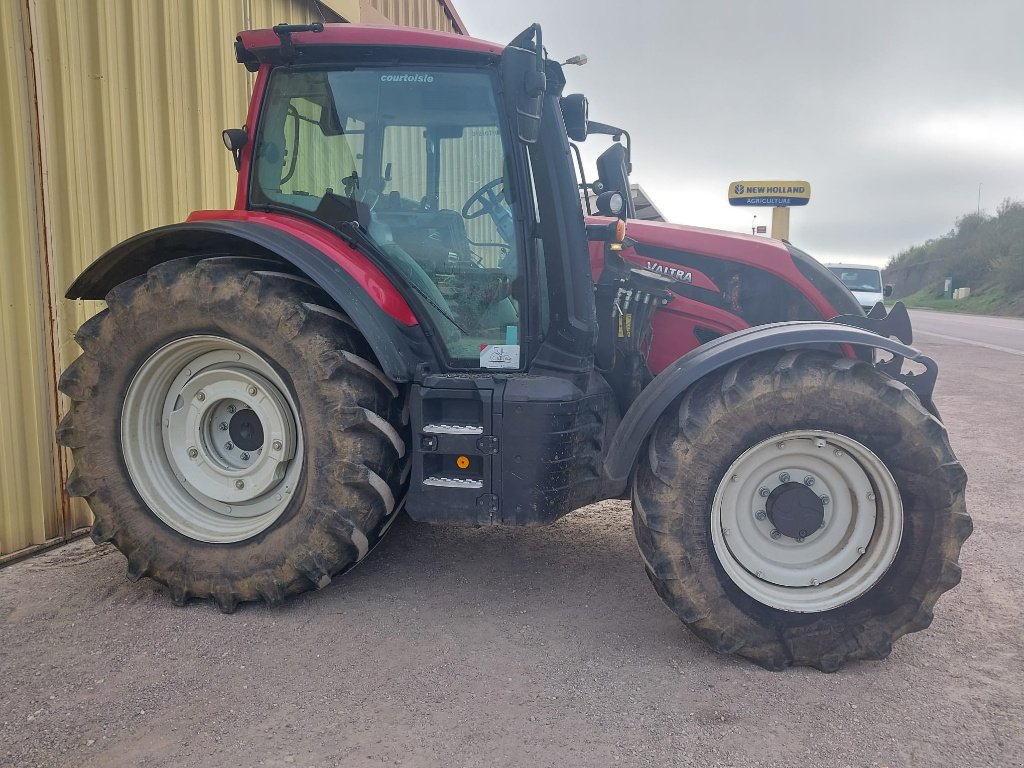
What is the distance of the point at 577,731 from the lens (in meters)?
Result: 2.41

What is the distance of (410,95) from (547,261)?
2.93 ft

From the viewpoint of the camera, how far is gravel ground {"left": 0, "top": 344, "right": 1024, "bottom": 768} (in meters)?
2.32

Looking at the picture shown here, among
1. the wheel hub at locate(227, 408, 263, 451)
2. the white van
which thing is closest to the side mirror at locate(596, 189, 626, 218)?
the wheel hub at locate(227, 408, 263, 451)

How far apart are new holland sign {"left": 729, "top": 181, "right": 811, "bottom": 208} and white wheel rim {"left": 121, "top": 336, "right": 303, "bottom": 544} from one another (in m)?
9.57

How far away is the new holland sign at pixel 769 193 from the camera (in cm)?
1105

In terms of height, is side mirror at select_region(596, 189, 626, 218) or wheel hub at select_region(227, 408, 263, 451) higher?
side mirror at select_region(596, 189, 626, 218)

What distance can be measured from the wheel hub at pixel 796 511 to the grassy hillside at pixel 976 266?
35.6 meters

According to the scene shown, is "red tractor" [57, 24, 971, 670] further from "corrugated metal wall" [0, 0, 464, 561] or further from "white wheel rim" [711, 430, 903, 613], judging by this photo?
"corrugated metal wall" [0, 0, 464, 561]

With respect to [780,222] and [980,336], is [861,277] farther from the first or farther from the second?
[780,222]

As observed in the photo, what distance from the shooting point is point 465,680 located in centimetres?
272

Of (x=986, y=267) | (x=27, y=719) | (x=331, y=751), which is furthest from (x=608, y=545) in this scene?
(x=986, y=267)

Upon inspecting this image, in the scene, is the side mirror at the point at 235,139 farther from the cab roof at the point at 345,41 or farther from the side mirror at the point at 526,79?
the side mirror at the point at 526,79

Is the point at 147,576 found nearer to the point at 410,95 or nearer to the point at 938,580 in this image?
the point at 410,95

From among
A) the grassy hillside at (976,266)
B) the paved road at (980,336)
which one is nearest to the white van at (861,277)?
the paved road at (980,336)
